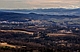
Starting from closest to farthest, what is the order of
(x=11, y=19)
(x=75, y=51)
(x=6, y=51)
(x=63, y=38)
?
(x=6, y=51) → (x=75, y=51) → (x=63, y=38) → (x=11, y=19)

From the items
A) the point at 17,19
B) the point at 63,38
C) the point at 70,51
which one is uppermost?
the point at 70,51

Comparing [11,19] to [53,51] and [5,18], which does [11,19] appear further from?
[53,51]

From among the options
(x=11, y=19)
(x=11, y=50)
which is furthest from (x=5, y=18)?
(x=11, y=50)

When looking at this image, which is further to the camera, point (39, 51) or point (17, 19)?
point (17, 19)

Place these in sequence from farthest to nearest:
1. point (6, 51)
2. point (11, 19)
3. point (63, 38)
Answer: point (11, 19) → point (63, 38) → point (6, 51)

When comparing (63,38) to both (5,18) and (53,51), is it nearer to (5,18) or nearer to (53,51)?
(53,51)

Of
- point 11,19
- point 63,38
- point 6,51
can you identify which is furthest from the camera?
point 11,19

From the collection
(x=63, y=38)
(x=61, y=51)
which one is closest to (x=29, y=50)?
(x=61, y=51)

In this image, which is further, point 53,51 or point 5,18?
point 5,18

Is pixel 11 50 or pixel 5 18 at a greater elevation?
pixel 11 50
